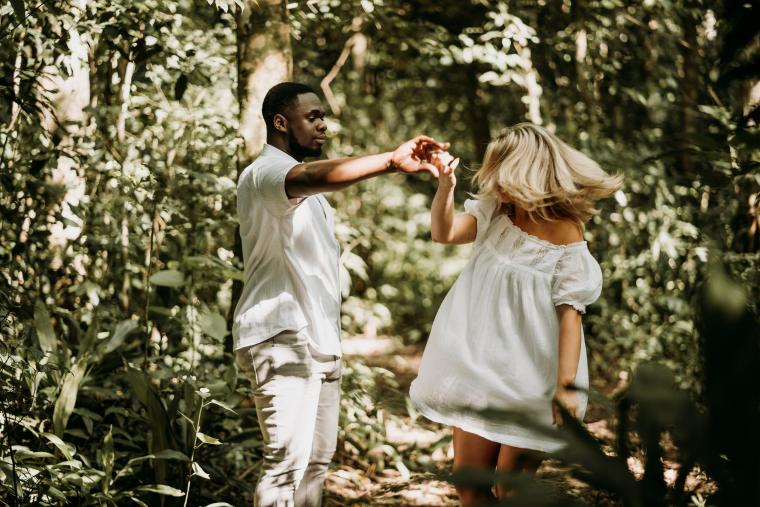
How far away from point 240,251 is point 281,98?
4.24 feet

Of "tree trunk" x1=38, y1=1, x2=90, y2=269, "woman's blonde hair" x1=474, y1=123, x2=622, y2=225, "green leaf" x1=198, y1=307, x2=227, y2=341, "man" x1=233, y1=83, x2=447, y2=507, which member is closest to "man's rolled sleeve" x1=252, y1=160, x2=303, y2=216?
"man" x1=233, y1=83, x2=447, y2=507

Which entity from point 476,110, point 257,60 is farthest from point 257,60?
point 476,110

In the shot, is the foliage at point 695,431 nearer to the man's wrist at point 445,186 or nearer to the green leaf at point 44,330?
the man's wrist at point 445,186

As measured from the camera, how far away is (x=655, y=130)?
690cm

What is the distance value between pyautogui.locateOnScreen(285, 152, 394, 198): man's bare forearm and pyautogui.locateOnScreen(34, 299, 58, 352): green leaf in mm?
1897

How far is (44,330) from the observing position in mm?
3650

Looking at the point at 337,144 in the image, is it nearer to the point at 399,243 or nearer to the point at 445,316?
the point at 399,243

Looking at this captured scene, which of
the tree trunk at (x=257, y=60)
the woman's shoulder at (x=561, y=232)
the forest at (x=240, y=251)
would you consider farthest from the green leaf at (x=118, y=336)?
the woman's shoulder at (x=561, y=232)

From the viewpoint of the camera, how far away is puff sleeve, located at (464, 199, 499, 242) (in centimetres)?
298

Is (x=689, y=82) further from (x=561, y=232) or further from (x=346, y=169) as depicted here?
(x=346, y=169)

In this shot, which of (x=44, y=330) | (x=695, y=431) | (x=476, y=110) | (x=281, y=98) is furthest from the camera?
(x=476, y=110)

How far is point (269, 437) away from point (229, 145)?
6.84 feet

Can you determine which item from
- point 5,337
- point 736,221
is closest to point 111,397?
point 5,337

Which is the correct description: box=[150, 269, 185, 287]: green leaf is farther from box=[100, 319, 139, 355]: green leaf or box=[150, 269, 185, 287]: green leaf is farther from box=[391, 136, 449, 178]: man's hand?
Answer: box=[391, 136, 449, 178]: man's hand
